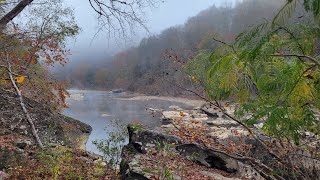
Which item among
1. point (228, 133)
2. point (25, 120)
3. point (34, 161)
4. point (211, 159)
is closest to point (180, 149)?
point (211, 159)

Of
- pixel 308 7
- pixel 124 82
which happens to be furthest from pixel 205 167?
pixel 124 82

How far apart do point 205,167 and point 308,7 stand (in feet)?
19.9

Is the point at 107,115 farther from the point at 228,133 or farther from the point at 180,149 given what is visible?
the point at 180,149

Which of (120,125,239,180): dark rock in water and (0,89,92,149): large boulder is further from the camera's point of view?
(0,89,92,149): large boulder

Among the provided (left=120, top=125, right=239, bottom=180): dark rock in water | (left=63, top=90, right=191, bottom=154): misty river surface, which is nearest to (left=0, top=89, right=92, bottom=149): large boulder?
(left=63, top=90, right=191, bottom=154): misty river surface

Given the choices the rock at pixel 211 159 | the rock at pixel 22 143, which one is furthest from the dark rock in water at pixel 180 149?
the rock at pixel 22 143

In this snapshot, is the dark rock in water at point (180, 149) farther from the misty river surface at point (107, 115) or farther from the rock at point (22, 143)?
the rock at point (22, 143)

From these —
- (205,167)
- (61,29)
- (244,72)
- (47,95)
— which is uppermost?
(61,29)

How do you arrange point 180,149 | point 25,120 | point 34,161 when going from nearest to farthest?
point 34,161 → point 180,149 → point 25,120

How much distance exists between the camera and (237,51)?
8.78 ft

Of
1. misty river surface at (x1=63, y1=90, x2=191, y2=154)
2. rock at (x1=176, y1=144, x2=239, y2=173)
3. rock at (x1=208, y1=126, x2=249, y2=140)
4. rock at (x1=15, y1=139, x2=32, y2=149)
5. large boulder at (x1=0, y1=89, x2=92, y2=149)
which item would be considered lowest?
misty river surface at (x1=63, y1=90, x2=191, y2=154)

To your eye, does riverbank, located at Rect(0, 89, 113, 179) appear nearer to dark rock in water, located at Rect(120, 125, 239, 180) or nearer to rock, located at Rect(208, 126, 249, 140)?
dark rock in water, located at Rect(120, 125, 239, 180)

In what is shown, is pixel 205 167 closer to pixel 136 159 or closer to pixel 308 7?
pixel 136 159

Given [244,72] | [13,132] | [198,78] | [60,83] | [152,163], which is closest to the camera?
[244,72]
